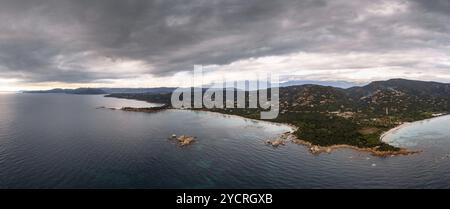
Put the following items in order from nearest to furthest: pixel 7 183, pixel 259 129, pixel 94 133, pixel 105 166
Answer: pixel 7 183 → pixel 105 166 → pixel 94 133 → pixel 259 129

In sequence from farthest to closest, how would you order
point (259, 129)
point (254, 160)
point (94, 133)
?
point (259, 129)
point (94, 133)
point (254, 160)

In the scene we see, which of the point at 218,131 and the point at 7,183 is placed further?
the point at 218,131
